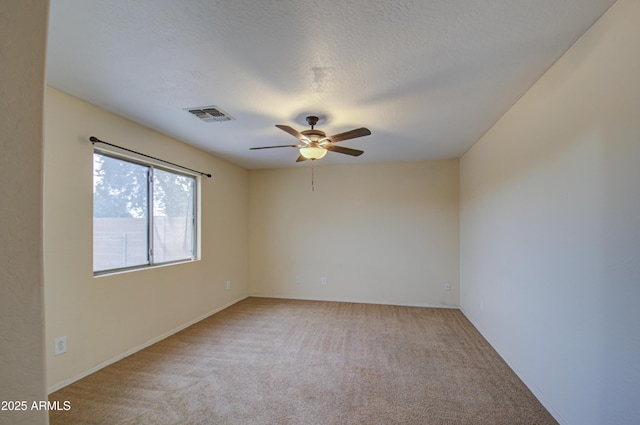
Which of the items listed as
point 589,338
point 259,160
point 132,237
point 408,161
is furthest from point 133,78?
point 408,161

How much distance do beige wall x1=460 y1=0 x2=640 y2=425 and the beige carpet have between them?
1.46 feet

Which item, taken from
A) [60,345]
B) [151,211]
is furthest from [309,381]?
[151,211]

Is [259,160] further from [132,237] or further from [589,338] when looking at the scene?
[589,338]

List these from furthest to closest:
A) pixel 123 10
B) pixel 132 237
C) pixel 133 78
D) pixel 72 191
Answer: pixel 132 237
pixel 72 191
pixel 133 78
pixel 123 10

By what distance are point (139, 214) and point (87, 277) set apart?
0.82 m

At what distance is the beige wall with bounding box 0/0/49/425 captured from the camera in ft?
1.52

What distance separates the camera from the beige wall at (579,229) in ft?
4.32

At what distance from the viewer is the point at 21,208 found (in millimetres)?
492

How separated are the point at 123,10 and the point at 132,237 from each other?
2.25 m

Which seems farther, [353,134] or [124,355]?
[124,355]

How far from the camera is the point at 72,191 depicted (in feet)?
7.51

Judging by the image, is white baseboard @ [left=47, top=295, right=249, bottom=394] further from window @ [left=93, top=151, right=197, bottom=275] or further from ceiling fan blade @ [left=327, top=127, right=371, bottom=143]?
ceiling fan blade @ [left=327, top=127, right=371, bottom=143]

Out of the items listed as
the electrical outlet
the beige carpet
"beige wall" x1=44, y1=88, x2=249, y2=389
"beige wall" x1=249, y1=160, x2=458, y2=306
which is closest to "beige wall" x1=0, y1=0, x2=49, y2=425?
the beige carpet

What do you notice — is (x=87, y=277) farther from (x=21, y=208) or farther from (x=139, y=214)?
(x=21, y=208)
